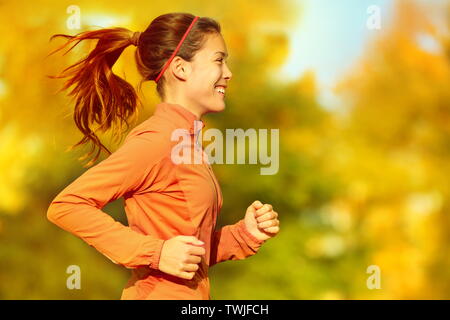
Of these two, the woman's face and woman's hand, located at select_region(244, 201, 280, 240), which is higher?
the woman's face

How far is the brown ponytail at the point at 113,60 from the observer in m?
1.58

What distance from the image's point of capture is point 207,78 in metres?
1.58

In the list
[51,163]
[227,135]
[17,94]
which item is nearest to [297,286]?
[227,135]

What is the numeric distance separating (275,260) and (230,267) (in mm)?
261

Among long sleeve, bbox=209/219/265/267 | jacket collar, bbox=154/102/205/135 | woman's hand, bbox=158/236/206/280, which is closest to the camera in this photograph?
→ woman's hand, bbox=158/236/206/280

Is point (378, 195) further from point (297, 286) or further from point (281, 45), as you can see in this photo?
point (281, 45)

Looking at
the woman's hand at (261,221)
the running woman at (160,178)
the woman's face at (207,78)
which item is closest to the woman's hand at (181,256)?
the running woman at (160,178)

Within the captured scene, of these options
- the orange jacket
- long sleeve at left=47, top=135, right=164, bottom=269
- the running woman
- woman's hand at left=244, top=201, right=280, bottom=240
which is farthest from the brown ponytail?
woman's hand at left=244, top=201, right=280, bottom=240

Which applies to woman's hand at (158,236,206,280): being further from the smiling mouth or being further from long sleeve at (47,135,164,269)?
the smiling mouth

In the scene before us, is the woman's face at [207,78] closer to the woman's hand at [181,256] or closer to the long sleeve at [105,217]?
the long sleeve at [105,217]

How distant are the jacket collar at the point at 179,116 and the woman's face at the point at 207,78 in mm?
35

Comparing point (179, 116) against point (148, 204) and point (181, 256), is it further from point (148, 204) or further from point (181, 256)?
point (181, 256)

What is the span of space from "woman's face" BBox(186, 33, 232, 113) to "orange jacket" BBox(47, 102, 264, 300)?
0.14 feet

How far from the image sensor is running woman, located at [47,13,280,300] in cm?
140
